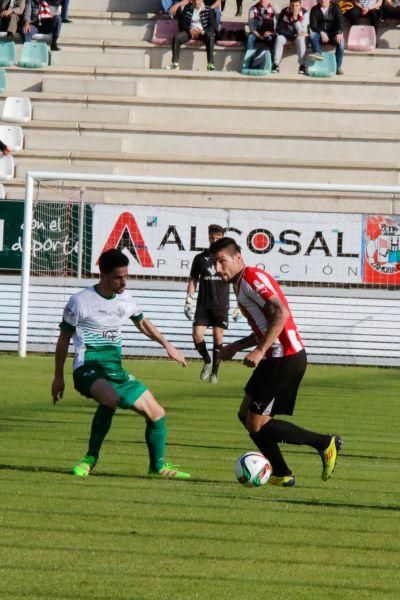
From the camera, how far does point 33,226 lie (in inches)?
861

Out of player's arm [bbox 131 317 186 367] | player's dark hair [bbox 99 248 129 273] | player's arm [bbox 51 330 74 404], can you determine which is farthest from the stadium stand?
player's dark hair [bbox 99 248 129 273]

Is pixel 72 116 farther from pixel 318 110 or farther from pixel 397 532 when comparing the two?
pixel 397 532

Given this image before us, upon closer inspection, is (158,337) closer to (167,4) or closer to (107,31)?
(167,4)

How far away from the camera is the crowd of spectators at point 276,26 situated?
28.0 metres

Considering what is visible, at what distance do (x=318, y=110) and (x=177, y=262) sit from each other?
24.6 feet

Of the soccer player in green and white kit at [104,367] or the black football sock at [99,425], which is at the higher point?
the soccer player in green and white kit at [104,367]

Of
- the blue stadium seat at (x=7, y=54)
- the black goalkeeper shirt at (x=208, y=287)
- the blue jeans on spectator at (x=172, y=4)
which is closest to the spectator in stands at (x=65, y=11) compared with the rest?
the blue stadium seat at (x=7, y=54)

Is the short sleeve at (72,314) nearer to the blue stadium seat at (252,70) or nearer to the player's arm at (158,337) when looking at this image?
the player's arm at (158,337)

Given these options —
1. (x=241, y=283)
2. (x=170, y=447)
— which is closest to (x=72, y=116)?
(x=170, y=447)

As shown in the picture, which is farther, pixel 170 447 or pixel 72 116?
pixel 72 116

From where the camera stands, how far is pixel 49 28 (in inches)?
1190

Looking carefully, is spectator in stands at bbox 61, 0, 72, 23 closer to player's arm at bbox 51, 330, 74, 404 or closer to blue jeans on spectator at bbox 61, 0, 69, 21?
blue jeans on spectator at bbox 61, 0, 69, 21

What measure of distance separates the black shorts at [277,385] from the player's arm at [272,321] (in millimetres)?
389

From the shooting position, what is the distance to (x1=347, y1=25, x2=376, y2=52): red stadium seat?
94.6 feet
